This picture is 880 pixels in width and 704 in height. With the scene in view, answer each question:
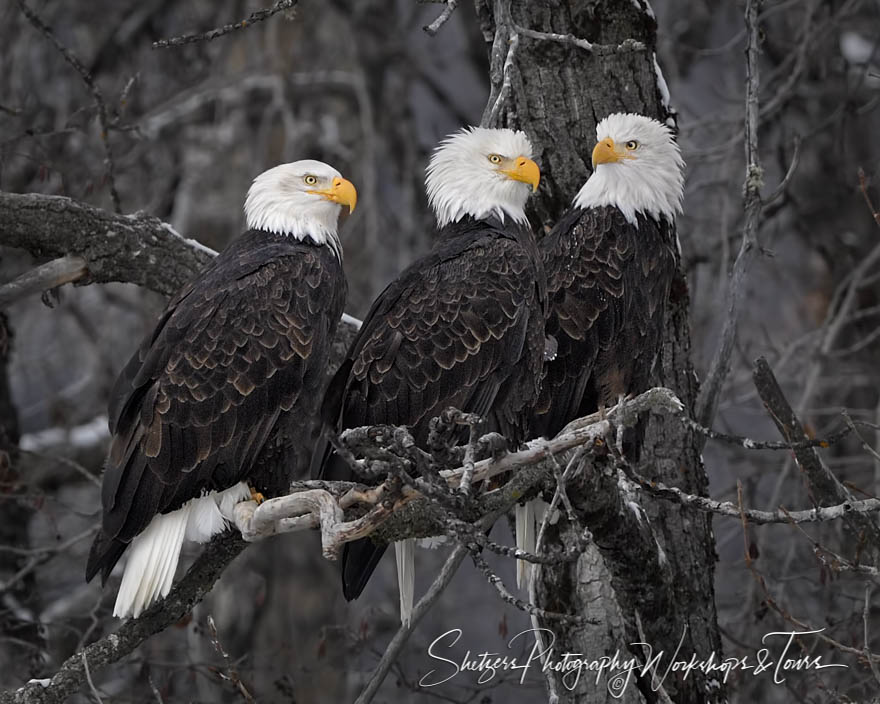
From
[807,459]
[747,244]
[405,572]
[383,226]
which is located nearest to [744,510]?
[807,459]

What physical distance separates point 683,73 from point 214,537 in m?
4.67

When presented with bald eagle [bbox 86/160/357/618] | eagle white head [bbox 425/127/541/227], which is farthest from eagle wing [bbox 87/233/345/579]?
eagle white head [bbox 425/127/541/227]

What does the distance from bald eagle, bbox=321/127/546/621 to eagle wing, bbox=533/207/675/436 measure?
219 millimetres

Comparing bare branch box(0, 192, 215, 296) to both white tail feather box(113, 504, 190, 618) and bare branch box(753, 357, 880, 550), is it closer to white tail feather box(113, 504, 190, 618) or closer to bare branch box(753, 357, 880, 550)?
white tail feather box(113, 504, 190, 618)

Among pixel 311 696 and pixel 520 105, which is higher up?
pixel 520 105

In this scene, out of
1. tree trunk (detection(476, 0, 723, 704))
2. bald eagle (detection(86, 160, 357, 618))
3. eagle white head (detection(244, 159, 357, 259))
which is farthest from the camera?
eagle white head (detection(244, 159, 357, 259))

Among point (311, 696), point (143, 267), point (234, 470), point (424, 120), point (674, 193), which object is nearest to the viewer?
point (234, 470)

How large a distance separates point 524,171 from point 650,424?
3.52ft

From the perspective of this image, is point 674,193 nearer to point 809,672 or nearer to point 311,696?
point 809,672

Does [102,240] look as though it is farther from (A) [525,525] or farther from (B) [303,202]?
(A) [525,525]

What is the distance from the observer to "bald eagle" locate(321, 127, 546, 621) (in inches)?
173

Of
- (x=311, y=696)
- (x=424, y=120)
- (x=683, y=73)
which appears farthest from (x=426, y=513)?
(x=424, y=120)

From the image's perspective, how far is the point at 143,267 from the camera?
4.50 m

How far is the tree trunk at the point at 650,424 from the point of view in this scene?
428cm
